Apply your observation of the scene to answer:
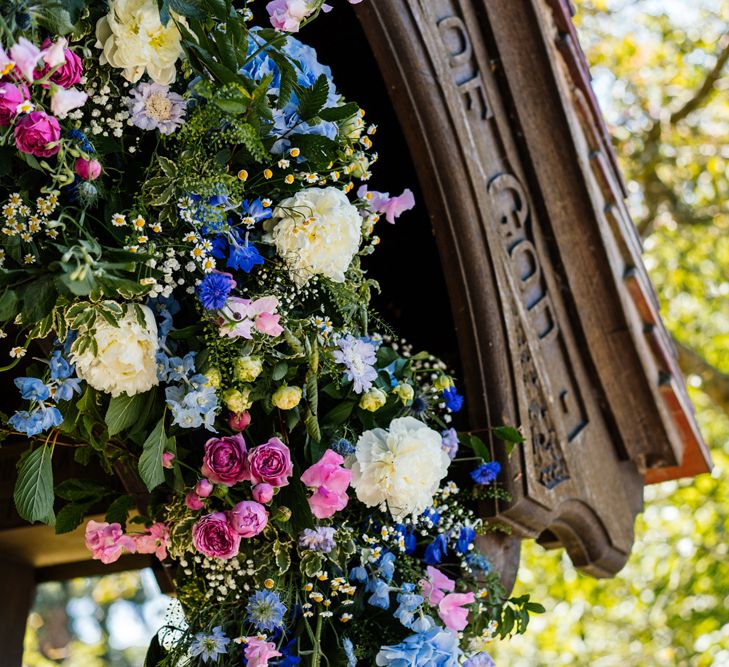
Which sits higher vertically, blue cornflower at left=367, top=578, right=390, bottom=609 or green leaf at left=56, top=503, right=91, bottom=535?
green leaf at left=56, top=503, right=91, bottom=535

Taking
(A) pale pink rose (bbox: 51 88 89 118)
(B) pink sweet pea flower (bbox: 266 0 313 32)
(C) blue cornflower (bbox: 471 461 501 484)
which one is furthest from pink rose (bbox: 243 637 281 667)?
(B) pink sweet pea flower (bbox: 266 0 313 32)

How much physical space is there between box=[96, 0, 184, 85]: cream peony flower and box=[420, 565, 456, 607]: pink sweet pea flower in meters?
1.09

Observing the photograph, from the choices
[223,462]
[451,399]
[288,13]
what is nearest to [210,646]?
[223,462]

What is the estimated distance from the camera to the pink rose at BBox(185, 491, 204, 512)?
5.39ft

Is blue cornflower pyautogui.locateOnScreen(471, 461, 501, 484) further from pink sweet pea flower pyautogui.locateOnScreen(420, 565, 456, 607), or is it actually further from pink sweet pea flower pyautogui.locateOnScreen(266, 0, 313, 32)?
pink sweet pea flower pyautogui.locateOnScreen(266, 0, 313, 32)

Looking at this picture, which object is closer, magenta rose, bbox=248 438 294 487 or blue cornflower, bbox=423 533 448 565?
magenta rose, bbox=248 438 294 487

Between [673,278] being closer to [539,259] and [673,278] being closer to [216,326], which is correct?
[539,259]

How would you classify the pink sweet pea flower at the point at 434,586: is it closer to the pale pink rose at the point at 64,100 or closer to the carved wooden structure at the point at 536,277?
the carved wooden structure at the point at 536,277

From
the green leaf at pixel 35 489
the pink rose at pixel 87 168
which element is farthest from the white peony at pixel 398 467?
the pink rose at pixel 87 168

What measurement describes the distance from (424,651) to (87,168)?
40.8 inches

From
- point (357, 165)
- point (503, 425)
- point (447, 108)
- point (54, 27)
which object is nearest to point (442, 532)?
point (503, 425)

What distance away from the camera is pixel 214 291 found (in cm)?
149

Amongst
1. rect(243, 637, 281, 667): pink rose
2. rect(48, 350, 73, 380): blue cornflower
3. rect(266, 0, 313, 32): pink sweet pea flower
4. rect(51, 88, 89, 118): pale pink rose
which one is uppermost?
rect(266, 0, 313, 32): pink sweet pea flower

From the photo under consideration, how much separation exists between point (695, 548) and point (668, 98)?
3330mm
